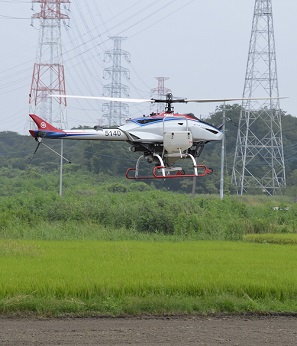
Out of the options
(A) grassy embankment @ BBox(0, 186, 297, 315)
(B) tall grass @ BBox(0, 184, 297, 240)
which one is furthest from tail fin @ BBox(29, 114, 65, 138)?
(B) tall grass @ BBox(0, 184, 297, 240)

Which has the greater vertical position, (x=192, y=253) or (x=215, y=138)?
(x=215, y=138)

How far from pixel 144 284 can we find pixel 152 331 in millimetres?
2558

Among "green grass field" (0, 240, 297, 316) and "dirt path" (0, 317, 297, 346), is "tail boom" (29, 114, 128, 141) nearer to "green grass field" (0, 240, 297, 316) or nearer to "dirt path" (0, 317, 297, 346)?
"green grass field" (0, 240, 297, 316)

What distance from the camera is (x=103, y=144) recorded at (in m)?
51.3

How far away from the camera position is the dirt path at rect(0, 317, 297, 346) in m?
14.7

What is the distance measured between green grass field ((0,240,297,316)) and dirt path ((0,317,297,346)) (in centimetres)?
44

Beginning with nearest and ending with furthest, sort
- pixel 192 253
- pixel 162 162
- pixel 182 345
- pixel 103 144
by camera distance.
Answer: pixel 182 345
pixel 162 162
pixel 192 253
pixel 103 144

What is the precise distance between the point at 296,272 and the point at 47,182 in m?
34.6

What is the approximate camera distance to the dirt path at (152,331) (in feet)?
48.3

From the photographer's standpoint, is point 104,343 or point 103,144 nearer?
point 104,343

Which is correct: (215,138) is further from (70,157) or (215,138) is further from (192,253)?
(70,157)

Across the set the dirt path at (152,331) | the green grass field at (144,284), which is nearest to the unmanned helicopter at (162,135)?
the green grass field at (144,284)

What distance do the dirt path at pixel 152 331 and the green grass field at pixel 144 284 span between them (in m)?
0.44

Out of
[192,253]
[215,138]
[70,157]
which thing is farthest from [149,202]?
[70,157]
